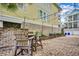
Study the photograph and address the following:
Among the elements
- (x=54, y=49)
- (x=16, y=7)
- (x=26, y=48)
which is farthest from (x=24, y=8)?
(x=54, y=49)

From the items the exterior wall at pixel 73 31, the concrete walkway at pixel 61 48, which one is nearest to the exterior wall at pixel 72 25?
the exterior wall at pixel 73 31

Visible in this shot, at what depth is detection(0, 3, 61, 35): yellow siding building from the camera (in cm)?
227

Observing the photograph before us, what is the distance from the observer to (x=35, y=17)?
238cm

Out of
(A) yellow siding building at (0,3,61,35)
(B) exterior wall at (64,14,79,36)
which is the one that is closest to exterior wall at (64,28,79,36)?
(B) exterior wall at (64,14,79,36)

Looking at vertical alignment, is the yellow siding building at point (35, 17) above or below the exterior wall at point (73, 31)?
above

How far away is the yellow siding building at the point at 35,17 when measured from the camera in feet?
7.44

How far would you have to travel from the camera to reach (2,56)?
2295mm

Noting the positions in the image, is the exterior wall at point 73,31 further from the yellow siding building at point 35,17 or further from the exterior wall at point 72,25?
the yellow siding building at point 35,17

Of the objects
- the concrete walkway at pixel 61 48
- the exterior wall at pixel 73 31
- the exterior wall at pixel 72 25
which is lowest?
the concrete walkway at pixel 61 48

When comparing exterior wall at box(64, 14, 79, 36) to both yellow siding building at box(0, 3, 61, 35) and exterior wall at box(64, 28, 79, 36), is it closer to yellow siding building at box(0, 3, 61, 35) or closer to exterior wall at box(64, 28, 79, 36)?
exterior wall at box(64, 28, 79, 36)

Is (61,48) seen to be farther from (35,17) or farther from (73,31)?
(35,17)

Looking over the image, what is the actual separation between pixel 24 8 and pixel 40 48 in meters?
0.64

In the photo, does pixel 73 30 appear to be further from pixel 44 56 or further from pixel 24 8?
pixel 24 8

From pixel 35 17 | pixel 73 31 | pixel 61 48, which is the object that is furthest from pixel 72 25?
pixel 35 17
